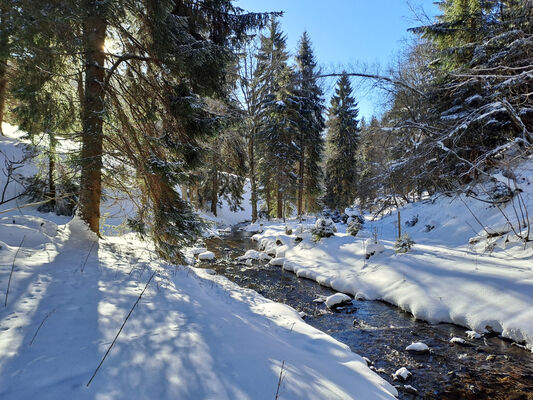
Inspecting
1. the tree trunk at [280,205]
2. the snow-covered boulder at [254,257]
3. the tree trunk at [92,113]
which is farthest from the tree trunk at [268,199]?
the tree trunk at [92,113]

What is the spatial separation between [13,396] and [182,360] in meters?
1.06

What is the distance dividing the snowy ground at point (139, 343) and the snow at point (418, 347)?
4.23 feet

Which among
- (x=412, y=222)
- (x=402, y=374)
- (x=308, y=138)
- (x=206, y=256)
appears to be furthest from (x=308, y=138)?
(x=402, y=374)

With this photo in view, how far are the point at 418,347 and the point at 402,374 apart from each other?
0.81 metres

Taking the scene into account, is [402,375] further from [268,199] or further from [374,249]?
[268,199]

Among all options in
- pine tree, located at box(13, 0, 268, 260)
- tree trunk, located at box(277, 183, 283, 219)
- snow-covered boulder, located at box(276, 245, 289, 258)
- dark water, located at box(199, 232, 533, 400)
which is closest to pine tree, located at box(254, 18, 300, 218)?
tree trunk, located at box(277, 183, 283, 219)

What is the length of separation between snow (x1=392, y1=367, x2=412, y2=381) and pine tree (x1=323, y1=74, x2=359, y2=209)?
61.8 feet

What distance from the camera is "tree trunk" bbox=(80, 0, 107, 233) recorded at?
15.4 ft

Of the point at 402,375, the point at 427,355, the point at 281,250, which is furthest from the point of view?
the point at 281,250

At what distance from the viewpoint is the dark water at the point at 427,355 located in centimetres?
333

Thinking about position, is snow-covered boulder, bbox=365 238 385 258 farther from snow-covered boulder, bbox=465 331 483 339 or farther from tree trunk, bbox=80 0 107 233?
tree trunk, bbox=80 0 107 233

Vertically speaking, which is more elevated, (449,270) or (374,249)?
(374,249)

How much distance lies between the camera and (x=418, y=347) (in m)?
4.13

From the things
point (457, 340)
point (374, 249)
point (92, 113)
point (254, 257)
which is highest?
point (92, 113)
